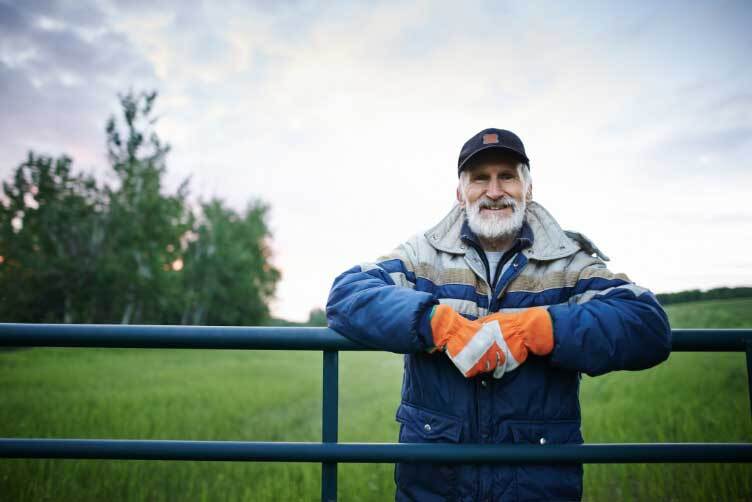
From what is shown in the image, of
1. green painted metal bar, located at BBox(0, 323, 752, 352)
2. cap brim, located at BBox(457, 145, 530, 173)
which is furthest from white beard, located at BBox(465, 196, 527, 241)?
green painted metal bar, located at BBox(0, 323, 752, 352)

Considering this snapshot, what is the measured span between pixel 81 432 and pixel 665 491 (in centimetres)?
655

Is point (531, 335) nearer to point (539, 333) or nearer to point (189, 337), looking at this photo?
point (539, 333)

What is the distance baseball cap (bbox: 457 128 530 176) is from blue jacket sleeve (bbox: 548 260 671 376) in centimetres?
92

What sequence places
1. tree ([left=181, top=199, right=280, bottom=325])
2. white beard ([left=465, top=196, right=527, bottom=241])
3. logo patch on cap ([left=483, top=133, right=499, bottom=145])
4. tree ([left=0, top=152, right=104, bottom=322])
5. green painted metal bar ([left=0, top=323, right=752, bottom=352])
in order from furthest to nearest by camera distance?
1. tree ([left=181, top=199, right=280, bottom=325])
2. tree ([left=0, top=152, right=104, bottom=322])
3. logo patch on cap ([left=483, top=133, right=499, bottom=145])
4. white beard ([left=465, top=196, right=527, bottom=241])
5. green painted metal bar ([left=0, top=323, right=752, bottom=352])

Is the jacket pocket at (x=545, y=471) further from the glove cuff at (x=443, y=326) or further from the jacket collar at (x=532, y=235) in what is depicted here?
the jacket collar at (x=532, y=235)

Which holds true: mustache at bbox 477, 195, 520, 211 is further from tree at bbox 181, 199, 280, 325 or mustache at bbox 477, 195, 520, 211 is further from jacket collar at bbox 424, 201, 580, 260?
tree at bbox 181, 199, 280, 325

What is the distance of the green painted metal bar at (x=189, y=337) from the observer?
148cm

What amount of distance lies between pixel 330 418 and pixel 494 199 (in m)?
1.25

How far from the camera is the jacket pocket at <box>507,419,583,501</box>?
1.59 m

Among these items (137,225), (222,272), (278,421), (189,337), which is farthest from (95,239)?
(189,337)

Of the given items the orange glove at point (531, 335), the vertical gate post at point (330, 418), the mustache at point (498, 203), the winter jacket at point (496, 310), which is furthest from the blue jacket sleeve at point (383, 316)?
the mustache at point (498, 203)

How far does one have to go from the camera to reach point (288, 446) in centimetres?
151

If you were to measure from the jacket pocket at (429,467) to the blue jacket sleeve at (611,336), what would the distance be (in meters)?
0.45

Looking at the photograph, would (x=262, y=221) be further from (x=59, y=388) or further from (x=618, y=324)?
(x=618, y=324)
